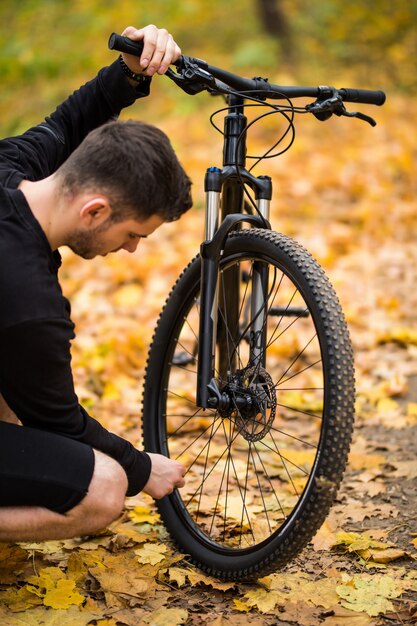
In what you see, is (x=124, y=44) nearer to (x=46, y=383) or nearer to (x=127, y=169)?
(x=127, y=169)

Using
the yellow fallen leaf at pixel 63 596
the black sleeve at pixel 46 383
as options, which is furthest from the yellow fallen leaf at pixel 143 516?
the black sleeve at pixel 46 383

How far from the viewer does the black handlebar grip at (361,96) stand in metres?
2.50

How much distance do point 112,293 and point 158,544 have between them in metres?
3.14

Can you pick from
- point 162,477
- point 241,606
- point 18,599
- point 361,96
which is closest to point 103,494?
point 162,477

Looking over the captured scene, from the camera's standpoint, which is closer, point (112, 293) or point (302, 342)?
point (302, 342)

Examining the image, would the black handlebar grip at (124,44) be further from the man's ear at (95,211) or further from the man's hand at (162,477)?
the man's hand at (162,477)

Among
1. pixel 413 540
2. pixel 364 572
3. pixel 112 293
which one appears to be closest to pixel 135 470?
pixel 364 572

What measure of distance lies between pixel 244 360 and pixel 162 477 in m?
0.97

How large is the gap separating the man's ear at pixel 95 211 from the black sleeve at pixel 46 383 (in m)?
0.26

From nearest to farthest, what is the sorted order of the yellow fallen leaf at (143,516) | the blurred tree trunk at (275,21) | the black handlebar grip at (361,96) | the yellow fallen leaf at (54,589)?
the yellow fallen leaf at (54,589) < the black handlebar grip at (361,96) < the yellow fallen leaf at (143,516) < the blurred tree trunk at (275,21)

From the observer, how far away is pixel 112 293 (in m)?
5.52

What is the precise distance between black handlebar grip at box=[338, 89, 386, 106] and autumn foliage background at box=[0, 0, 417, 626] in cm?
141

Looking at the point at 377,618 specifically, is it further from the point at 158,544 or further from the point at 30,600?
the point at 30,600

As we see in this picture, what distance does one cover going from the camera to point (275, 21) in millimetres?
10820
